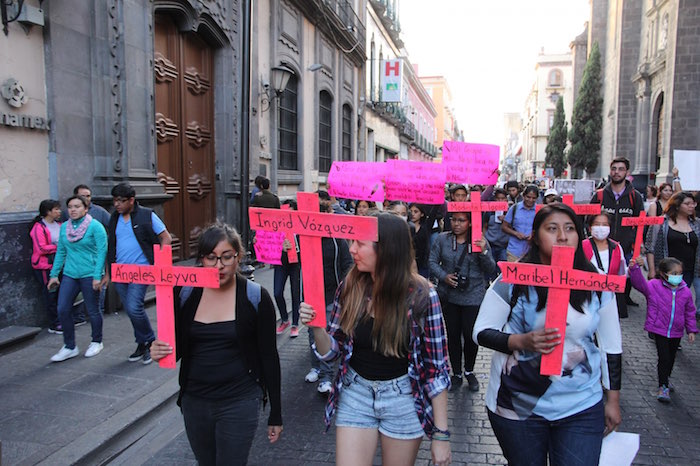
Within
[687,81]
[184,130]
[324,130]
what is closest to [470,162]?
[184,130]

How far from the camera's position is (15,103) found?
646 centimetres

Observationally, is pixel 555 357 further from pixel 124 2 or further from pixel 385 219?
pixel 124 2

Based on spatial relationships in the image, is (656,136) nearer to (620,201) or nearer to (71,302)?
(620,201)

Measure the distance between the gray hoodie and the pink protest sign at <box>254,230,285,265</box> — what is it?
2.16 m

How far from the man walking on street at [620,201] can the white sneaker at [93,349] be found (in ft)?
21.5

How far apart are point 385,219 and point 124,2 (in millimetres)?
7288

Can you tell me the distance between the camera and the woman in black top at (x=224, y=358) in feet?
8.96

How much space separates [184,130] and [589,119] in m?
33.4

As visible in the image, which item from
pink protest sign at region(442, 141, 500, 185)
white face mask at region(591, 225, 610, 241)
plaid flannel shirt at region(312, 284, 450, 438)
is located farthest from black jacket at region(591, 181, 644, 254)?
plaid flannel shirt at region(312, 284, 450, 438)

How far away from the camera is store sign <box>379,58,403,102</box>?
83.7 ft

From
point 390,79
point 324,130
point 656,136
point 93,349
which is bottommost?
point 93,349

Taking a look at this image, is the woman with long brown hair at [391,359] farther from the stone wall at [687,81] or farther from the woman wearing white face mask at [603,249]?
the stone wall at [687,81]

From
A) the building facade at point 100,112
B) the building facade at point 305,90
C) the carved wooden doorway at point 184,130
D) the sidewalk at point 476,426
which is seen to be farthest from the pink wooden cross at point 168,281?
the building facade at point 305,90

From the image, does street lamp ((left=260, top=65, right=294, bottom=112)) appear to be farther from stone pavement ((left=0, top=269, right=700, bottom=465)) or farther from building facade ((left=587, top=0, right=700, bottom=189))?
building facade ((left=587, top=0, right=700, bottom=189))
